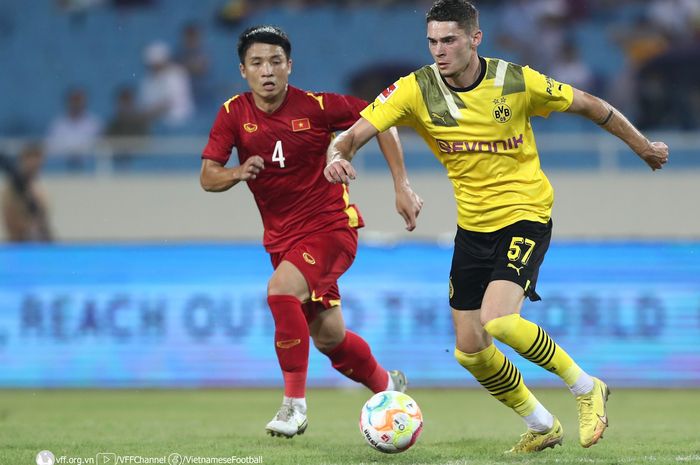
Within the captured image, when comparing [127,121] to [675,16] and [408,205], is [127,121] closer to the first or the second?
[675,16]

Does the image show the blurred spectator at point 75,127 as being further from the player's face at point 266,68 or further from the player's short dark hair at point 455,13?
the player's short dark hair at point 455,13

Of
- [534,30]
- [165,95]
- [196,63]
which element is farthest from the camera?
[196,63]

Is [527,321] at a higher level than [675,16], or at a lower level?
lower

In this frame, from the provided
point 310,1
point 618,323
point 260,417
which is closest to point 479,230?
→ point 260,417

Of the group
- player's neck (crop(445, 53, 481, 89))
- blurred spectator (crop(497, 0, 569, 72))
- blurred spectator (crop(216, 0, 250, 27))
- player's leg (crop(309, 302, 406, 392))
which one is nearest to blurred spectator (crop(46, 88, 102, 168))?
blurred spectator (crop(216, 0, 250, 27))

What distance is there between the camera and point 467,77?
638cm

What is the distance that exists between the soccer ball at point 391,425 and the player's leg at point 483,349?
48 centimetres

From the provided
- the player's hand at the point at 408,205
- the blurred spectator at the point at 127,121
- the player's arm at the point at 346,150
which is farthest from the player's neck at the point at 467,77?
the blurred spectator at the point at 127,121

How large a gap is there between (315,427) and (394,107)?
2777 mm

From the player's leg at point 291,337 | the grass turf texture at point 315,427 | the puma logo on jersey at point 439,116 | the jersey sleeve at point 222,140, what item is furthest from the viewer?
the jersey sleeve at point 222,140

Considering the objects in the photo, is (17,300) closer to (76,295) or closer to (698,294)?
(76,295)

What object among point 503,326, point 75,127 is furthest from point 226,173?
point 75,127

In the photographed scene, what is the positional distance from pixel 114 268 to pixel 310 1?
21.0ft

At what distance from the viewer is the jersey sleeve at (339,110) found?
7.36m
